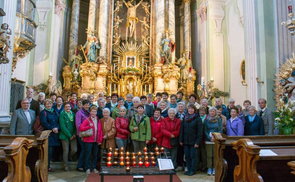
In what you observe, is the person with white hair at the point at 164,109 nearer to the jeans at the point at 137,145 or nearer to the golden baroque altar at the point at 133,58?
the jeans at the point at 137,145

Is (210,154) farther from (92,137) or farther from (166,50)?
(166,50)

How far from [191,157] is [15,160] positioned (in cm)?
342

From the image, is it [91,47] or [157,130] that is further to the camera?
[91,47]

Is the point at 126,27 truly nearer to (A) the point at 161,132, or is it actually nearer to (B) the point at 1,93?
(B) the point at 1,93

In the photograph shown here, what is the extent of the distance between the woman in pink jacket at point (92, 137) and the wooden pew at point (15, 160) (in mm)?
2145

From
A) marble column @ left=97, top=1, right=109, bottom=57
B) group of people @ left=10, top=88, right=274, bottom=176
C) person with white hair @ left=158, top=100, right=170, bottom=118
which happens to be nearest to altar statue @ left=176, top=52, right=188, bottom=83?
marble column @ left=97, top=1, right=109, bottom=57

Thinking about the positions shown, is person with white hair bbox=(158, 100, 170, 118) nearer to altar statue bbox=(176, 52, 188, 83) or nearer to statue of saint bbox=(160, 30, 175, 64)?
statue of saint bbox=(160, 30, 175, 64)

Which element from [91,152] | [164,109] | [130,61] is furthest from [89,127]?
[130,61]

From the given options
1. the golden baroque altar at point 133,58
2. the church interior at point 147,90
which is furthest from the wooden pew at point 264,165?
the golden baroque altar at point 133,58

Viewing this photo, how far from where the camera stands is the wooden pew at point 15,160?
8.12ft

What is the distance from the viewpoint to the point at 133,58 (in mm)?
13797

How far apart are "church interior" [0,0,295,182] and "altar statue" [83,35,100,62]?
2.4 inches

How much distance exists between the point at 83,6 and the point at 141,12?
3.64 meters

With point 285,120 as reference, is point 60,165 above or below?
below
